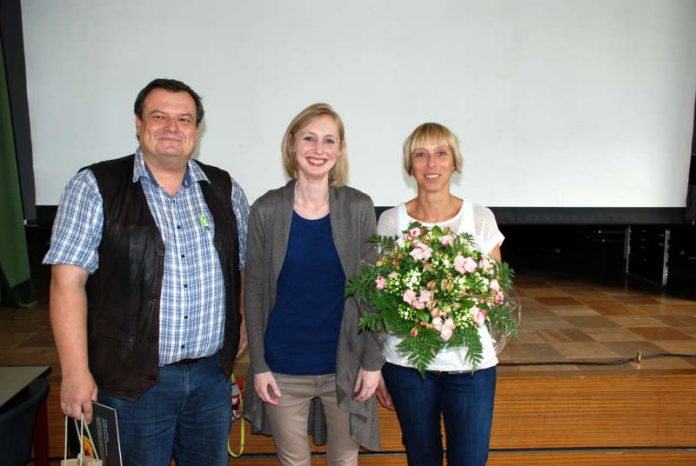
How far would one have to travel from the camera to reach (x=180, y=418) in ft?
5.47

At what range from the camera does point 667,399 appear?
2.63 metres

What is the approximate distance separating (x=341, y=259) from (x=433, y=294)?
332 millimetres

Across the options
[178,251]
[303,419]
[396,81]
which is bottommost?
[303,419]

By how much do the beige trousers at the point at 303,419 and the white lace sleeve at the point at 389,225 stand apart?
1.70 feet

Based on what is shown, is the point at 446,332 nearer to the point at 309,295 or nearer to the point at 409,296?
the point at 409,296

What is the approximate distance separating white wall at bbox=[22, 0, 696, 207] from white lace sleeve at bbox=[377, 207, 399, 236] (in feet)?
8.49

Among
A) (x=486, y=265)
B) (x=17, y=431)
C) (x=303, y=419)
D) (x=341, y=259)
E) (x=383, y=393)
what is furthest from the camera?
(x=383, y=393)

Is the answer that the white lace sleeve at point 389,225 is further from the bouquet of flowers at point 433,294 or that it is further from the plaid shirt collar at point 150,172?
the plaid shirt collar at point 150,172

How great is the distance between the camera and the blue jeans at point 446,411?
168 cm

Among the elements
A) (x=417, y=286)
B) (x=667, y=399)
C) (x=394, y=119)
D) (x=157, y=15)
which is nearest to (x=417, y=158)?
(x=417, y=286)

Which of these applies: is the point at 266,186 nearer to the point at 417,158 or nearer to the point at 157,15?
the point at 157,15

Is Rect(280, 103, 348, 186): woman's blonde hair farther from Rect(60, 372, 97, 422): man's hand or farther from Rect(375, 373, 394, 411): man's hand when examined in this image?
Rect(60, 372, 97, 422): man's hand

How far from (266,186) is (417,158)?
8.86 feet

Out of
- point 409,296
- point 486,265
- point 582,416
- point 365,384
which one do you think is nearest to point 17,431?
point 365,384
